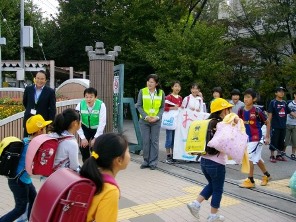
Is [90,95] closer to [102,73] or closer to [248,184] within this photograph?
[102,73]

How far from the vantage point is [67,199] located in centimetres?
214

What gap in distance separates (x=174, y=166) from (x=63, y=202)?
6.19 meters

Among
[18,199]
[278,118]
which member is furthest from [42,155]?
[278,118]

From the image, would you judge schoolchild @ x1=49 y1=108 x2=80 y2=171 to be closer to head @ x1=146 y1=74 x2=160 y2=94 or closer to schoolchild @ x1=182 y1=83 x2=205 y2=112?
head @ x1=146 y1=74 x2=160 y2=94

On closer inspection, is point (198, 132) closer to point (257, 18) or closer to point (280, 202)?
point (280, 202)

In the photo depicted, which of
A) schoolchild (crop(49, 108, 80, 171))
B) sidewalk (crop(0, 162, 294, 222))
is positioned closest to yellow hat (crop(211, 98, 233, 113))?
sidewalk (crop(0, 162, 294, 222))

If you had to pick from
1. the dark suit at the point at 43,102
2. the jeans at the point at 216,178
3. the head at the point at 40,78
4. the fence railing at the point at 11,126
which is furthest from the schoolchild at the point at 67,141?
the fence railing at the point at 11,126

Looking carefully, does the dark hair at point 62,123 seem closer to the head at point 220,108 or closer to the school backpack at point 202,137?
the school backpack at point 202,137

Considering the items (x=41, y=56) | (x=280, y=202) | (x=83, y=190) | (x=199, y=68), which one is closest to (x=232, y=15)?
(x=199, y=68)

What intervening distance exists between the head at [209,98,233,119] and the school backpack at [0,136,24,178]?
2.28m

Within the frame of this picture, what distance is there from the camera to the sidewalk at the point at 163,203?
511 centimetres

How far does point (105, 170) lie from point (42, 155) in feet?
4.95

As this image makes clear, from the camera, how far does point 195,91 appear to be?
8648mm

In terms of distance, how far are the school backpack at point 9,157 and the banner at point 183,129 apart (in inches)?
195
